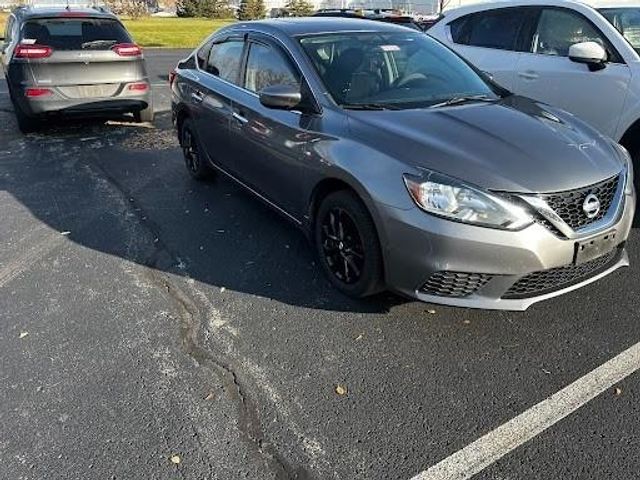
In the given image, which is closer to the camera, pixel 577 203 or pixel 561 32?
pixel 577 203

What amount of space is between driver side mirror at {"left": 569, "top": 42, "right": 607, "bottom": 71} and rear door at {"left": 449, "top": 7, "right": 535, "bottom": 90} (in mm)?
838

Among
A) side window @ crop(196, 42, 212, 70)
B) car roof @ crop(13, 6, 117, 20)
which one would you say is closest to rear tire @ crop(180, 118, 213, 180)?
side window @ crop(196, 42, 212, 70)

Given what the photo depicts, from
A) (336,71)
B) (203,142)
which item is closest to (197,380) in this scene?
(336,71)

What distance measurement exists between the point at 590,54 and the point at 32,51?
21.4 feet

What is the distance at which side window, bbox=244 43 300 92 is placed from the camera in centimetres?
425

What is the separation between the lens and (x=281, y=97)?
12.8 ft

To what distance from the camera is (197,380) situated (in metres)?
3.10

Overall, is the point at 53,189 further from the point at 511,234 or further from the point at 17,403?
the point at 511,234

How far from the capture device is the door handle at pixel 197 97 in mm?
5528

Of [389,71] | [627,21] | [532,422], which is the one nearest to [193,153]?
[389,71]

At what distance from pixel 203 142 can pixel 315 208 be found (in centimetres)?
209

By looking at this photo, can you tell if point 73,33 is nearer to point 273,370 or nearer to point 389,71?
point 389,71

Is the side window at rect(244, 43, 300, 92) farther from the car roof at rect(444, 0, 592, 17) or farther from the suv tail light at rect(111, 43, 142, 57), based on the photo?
the suv tail light at rect(111, 43, 142, 57)

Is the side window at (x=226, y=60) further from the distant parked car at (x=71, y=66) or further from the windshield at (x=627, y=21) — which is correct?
the windshield at (x=627, y=21)
